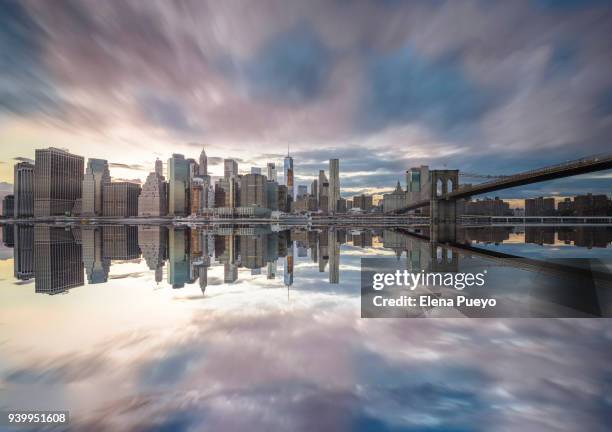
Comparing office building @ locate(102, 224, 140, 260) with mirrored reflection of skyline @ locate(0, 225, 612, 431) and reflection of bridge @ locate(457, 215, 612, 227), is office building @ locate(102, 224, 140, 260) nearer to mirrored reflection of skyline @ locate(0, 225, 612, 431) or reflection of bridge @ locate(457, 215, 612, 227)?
mirrored reflection of skyline @ locate(0, 225, 612, 431)

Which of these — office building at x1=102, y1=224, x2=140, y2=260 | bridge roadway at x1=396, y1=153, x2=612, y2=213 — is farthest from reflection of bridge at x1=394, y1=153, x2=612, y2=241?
office building at x1=102, y1=224, x2=140, y2=260

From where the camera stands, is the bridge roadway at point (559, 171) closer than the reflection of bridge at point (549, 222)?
Yes

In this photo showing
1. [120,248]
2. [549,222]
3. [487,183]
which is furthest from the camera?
[549,222]

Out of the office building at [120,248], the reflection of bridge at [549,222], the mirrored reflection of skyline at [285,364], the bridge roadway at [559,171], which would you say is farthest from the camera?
the reflection of bridge at [549,222]

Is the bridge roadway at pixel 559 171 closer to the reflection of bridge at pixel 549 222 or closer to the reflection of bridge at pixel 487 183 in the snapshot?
the reflection of bridge at pixel 487 183

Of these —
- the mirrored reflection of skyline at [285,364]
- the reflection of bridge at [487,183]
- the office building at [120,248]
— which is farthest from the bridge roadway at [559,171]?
the office building at [120,248]

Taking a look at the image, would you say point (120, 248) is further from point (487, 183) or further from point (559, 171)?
point (487, 183)

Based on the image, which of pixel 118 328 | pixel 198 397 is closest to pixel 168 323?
pixel 118 328

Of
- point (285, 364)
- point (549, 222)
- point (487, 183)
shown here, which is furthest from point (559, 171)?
point (549, 222)
